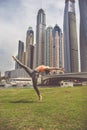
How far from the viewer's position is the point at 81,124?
20.8ft

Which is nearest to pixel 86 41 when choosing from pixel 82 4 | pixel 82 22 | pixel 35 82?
pixel 82 22

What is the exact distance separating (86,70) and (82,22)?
38879 millimetres

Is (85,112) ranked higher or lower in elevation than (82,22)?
lower

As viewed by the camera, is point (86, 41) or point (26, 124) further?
point (86, 41)

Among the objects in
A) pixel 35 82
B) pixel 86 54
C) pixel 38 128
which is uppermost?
pixel 86 54

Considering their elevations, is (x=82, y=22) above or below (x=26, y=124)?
above

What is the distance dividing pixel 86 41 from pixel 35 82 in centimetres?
14180

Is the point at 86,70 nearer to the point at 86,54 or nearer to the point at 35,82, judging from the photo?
the point at 86,54

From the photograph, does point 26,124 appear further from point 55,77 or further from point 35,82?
point 55,77

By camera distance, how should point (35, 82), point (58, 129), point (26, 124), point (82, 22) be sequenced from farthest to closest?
point (82, 22) → point (35, 82) → point (26, 124) → point (58, 129)

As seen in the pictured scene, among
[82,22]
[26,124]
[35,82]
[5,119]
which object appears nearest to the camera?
[26,124]

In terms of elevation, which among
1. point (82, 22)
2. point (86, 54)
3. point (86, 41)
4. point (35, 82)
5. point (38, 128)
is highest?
point (82, 22)

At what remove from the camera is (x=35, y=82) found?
12.6 meters

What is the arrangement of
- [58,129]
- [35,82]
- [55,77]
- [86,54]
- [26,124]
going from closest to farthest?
[58,129] < [26,124] < [35,82] < [55,77] < [86,54]
